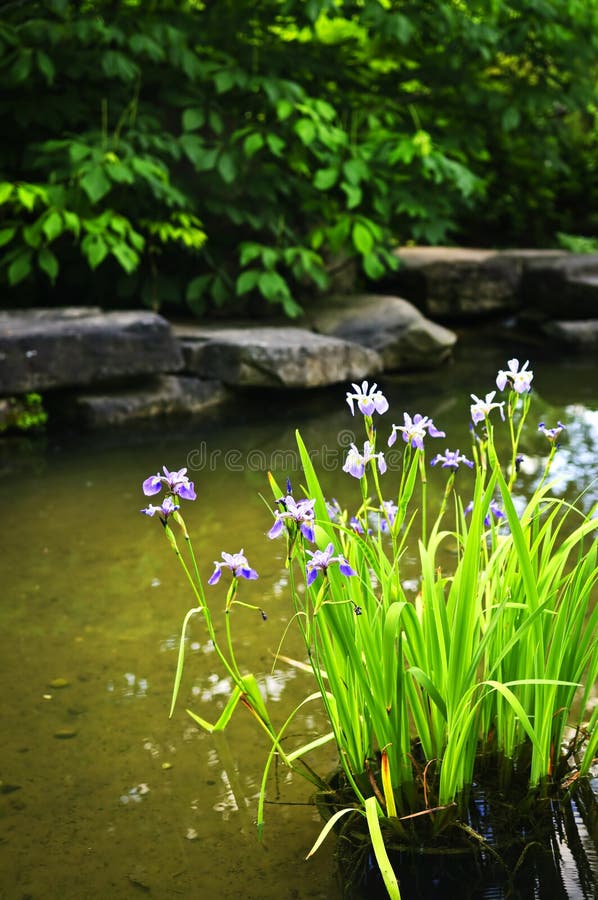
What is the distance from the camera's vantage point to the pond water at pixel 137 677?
155cm

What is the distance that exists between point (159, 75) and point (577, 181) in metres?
5.08

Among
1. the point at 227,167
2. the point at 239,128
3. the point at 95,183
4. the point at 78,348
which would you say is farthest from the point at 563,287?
the point at 78,348

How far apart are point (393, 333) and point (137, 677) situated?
374 centimetres

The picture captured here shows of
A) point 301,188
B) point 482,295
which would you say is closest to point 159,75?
point 301,188

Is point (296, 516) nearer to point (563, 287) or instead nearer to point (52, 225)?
point (52, 225)

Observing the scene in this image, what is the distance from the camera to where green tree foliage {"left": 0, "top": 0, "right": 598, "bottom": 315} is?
196 inches

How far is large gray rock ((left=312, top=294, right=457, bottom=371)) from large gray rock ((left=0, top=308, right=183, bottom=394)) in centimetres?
131

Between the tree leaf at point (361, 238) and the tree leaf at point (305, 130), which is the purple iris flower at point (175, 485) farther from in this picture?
the tree leaf at point (361, 238)

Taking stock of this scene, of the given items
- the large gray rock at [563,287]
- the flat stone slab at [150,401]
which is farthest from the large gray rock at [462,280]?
the flat stone slab at [150,401]

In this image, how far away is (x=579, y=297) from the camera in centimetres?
675

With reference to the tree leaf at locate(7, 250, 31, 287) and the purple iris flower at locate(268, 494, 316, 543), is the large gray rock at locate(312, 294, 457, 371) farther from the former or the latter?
the purple iris flower at locate(268, 494, 316, 543)

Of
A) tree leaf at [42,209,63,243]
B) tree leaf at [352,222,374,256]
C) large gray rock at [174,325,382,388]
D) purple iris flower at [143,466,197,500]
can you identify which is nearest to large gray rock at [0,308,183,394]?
large gray rock at [174,325,382,388]

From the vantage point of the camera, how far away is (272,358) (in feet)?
15.9

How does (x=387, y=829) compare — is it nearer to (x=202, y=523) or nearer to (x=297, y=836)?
(x=297, y=836)
